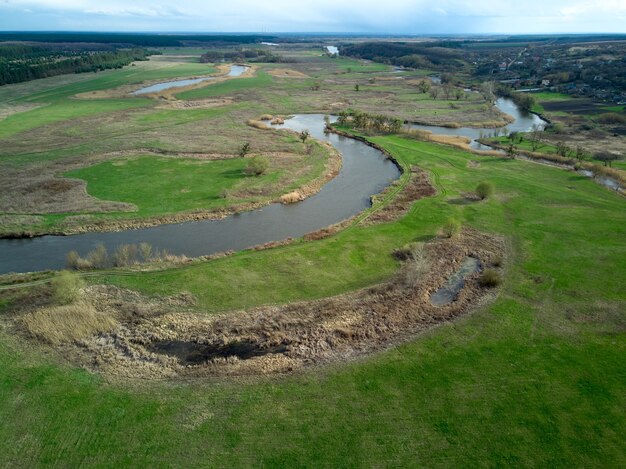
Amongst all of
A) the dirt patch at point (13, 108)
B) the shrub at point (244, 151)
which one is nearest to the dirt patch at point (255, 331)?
the shrub at point (244, 151)

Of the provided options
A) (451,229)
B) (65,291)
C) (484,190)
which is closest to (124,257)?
(65,291)

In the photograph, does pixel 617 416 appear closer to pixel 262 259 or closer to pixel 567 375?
pixel 567 375

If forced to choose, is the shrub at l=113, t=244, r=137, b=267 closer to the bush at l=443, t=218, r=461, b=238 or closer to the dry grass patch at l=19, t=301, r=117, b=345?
the dry grass patch at l=19, t=301, r=117, b=345

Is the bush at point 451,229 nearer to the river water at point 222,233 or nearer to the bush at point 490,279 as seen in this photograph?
the bush at point 490,279

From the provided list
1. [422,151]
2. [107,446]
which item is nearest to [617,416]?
[107,446]

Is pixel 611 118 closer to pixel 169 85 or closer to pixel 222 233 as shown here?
pixel 222 233

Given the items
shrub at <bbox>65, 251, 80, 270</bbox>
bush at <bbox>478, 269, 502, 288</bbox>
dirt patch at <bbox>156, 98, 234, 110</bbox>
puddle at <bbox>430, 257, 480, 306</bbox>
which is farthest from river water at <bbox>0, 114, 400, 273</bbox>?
dirt patch at <bbox>156, 98, 234, 110</bbox>
